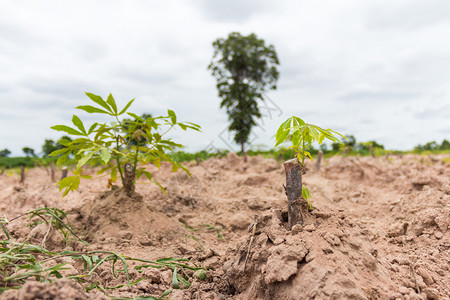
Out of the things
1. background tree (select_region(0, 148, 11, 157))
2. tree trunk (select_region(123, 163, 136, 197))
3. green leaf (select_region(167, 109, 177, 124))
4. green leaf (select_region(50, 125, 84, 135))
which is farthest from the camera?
background tree (select_region(0, 148, 11, 157))

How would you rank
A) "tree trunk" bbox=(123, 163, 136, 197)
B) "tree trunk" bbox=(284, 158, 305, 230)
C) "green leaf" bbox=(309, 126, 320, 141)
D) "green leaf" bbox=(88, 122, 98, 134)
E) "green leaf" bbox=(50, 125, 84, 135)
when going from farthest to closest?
1. "tree trunk" bbox=(123, 163, 136, 197)
2. "green leaf" bbox=(88, 122, 98, 134)
3. "green leaf" bbox=(50, 125, 84, 135)
4. "tree trunk" bbox=(284, 158, 305, 230)
5. "green leaf" bbox=(309, 126, 320, 141)

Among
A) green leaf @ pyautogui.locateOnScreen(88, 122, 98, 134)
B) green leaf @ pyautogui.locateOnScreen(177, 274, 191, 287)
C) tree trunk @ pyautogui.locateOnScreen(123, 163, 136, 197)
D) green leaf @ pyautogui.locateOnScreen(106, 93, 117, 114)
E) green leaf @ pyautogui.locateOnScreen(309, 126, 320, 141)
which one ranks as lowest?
green leaf @ pyautogui.locateOnScreen(177, 274, 191, 287)

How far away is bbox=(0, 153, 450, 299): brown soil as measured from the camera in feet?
4.87

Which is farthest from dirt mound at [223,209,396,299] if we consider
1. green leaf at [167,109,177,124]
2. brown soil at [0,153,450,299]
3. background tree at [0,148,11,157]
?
background tree at [0,148,11,157]

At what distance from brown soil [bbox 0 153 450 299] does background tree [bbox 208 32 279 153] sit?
8.00 m

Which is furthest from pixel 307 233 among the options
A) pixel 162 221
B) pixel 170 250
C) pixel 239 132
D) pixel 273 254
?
pixel 239 132

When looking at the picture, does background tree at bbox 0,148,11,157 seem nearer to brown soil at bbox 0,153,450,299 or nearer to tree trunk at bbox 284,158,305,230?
brown soil at bbox 0,153,450,299

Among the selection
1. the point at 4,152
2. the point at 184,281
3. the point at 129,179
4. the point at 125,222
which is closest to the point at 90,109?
the point at 129,179

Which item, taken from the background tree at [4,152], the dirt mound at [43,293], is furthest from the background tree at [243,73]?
the dirt mound at [43,293]

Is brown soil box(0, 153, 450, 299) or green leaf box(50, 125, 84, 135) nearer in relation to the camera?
brown soil box(0, 153, 450, 299)

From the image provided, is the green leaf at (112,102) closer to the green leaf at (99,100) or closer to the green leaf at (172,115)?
the green leaf at (99,100)

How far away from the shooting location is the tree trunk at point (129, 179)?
2.89m

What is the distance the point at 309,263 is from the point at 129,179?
191 cm

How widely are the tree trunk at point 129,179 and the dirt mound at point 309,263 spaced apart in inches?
54.5
